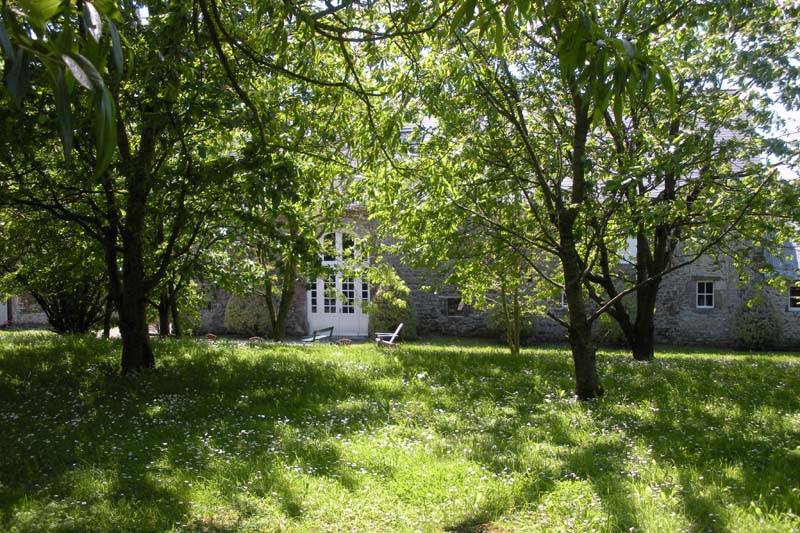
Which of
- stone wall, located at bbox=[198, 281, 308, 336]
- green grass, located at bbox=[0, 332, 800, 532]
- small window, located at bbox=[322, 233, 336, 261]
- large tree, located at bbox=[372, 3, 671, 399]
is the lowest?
green grass, located at bbox=[0, 332, 800, 532]

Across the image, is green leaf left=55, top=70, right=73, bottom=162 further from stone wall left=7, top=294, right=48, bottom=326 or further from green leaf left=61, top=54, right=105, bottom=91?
stone wall left=7, top=294, right=48, bottom=326

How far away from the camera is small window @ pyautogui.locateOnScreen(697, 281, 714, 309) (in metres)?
22.6

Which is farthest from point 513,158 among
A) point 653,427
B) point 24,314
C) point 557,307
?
point 24,314

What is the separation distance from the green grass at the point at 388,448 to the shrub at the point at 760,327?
42.1ft

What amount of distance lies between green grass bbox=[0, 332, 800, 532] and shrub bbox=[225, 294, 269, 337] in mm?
12273

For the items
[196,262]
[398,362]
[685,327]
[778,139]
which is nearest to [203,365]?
[196,262]

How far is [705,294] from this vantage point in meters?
22.6

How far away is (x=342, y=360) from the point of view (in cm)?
1022

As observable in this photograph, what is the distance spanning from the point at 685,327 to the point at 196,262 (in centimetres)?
1807

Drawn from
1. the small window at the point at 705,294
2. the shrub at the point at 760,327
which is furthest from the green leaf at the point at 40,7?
the small window at the point at 705,294

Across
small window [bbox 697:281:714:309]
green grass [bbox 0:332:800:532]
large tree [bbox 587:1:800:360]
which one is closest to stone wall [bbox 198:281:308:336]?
green grass [bbox 0:332:800:532]

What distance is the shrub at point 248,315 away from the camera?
72.9 ft

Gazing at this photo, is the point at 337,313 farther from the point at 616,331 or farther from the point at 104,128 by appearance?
the point at 104,128

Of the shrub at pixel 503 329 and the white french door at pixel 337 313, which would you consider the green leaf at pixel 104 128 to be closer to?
the shrub at pixel 503 329
